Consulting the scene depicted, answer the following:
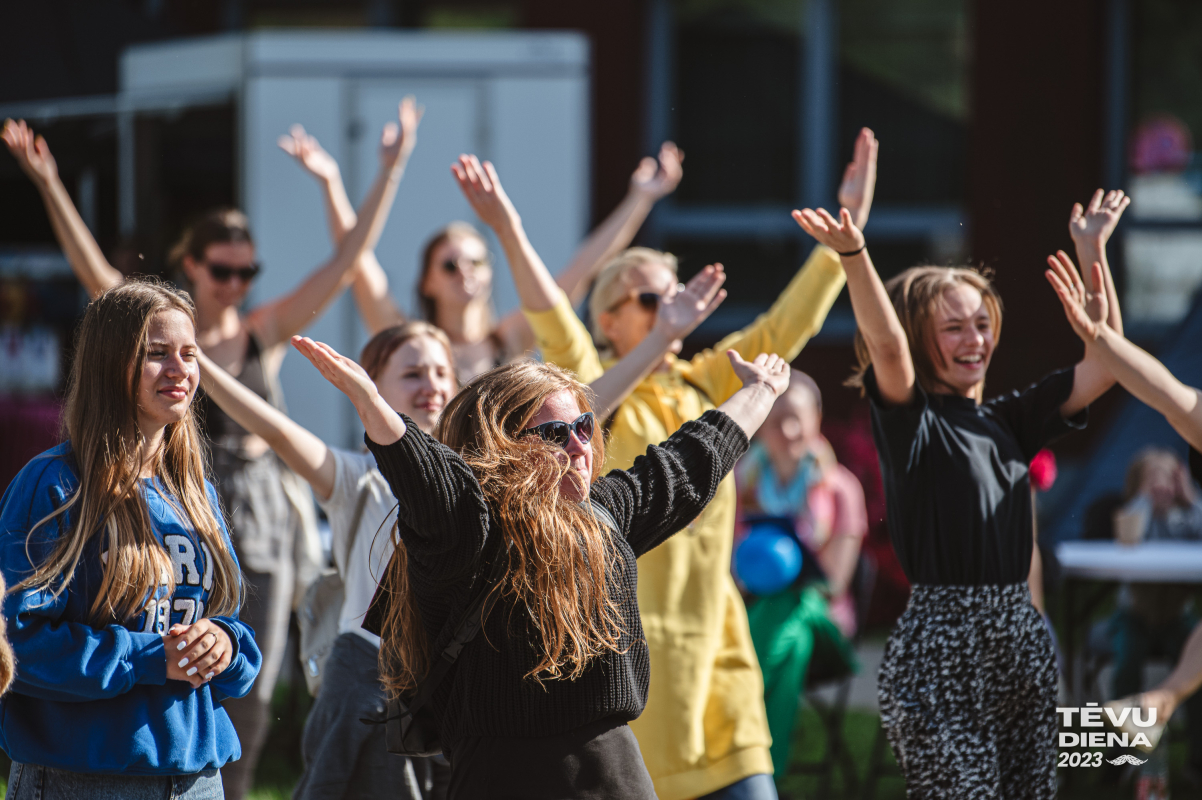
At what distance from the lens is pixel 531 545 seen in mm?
2189

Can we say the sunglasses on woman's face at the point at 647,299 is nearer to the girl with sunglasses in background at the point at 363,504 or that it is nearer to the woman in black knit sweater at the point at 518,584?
the girl with sunglasses in background at the point at 363,504

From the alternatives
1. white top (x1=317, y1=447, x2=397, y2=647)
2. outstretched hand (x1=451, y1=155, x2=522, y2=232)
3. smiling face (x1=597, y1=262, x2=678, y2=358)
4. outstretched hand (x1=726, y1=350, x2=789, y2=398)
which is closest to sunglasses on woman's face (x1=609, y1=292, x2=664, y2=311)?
smiling face (x1=597, y1=262, x2=678, y2=358)

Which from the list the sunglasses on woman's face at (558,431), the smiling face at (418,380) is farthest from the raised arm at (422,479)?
the smiling face at (418,380)

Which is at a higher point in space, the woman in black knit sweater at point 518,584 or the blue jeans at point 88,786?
the woman in black knit sweater at point 518,584

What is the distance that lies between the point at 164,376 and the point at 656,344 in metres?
1.18

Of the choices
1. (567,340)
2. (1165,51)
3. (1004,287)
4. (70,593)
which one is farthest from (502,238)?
(1165,51)

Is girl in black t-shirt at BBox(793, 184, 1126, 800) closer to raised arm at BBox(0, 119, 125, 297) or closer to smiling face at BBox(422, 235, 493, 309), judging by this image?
smiling face at BBox(422, 235, 493, 309)

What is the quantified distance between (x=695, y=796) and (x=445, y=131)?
459 cm

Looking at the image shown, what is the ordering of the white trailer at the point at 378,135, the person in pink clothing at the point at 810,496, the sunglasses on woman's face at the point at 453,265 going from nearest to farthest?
the sunglasses on woman's face at the point at 453,265, the person in pink clothing at the point at 810,496, the white trailer at the point at 378,135

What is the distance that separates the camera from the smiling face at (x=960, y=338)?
9.86ft

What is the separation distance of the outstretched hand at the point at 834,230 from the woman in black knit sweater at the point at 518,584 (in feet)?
2.50

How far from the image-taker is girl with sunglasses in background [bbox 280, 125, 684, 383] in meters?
4.34

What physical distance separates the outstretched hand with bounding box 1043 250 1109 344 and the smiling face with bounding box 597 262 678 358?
991 millimetres

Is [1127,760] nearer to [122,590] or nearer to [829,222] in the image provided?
[829,222]
